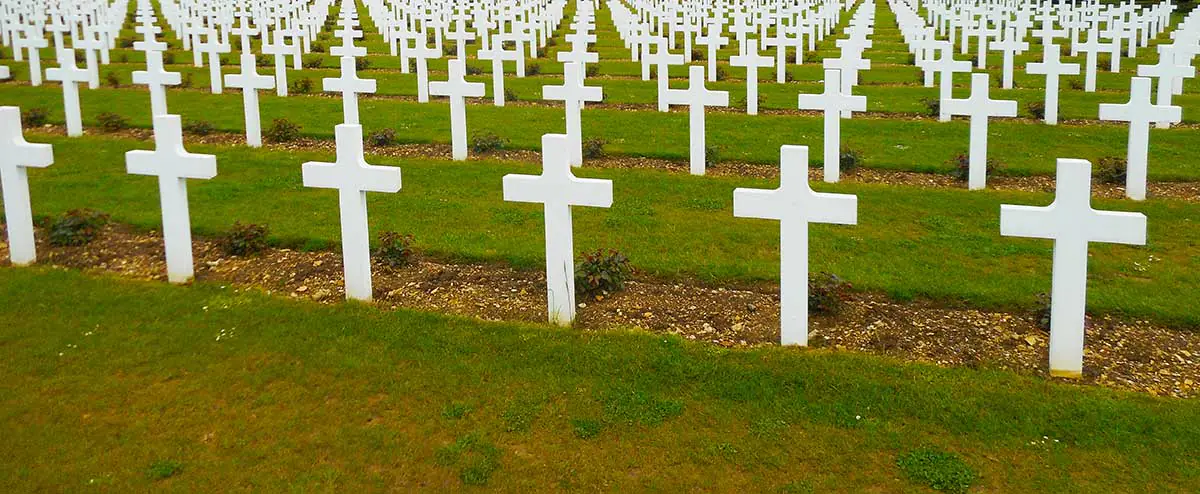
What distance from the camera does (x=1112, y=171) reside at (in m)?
11.4

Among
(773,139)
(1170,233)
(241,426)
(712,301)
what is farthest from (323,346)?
(773,139)

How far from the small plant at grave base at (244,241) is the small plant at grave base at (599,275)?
109 inches

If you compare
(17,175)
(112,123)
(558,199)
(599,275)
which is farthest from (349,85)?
(558,199)

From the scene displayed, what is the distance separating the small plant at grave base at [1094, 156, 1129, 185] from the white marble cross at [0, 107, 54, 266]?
10.0 meters

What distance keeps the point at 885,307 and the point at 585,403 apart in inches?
101

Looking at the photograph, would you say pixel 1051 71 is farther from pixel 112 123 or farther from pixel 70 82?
pixel 70 82

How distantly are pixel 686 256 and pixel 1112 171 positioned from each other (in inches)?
225

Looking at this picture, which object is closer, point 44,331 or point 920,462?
point 920,462

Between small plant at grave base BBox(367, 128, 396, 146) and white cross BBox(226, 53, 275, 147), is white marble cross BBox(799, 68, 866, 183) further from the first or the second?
white cross BBox(226, 53, 275, 147)

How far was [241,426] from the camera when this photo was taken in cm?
546

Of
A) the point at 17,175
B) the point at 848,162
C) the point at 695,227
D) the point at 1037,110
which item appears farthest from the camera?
the point at 1037,110

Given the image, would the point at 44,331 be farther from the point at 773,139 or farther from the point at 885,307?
the point at 773,139

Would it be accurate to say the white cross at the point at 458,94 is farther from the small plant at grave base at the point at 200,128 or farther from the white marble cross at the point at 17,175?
the white marble cross at the point at 17,175

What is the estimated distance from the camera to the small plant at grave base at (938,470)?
4812 millimetres
